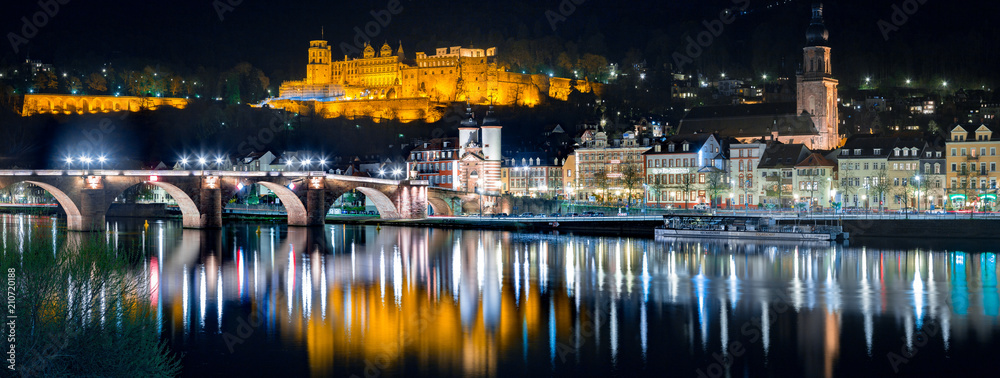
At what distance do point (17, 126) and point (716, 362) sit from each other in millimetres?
107403

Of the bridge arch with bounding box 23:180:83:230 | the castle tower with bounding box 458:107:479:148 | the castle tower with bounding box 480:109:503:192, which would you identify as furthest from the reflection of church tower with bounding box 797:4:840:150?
the bridge arch with bounding box 23:180:83:230

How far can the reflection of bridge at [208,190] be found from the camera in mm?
56469

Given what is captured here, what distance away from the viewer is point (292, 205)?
215 ft

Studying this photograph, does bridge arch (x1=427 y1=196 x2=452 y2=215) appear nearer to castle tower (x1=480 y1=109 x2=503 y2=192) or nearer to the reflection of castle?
castle tower (x1=480 y1=109 x2=503 y2=192)

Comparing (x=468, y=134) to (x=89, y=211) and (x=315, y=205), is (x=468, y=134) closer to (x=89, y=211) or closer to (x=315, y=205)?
(x=315, y=205)

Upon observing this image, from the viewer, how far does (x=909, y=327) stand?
26.0m

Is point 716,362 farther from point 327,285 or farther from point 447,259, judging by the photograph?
point 447,259

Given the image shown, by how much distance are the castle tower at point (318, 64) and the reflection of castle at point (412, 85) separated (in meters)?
0.14

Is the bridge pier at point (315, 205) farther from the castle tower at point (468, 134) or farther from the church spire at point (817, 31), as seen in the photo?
the church spire at point (817, 31)

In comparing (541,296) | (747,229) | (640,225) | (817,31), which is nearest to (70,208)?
(640,225)

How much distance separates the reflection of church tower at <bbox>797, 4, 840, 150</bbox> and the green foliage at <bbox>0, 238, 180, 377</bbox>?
86.6 m

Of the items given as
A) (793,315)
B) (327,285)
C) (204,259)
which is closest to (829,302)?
(793,315)

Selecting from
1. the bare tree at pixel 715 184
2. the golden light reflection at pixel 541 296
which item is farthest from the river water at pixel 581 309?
the bare tree at pixel 715 184

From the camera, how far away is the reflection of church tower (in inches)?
3770
